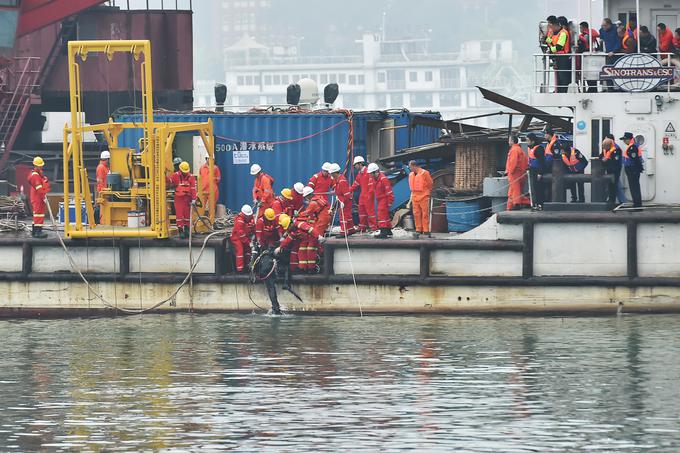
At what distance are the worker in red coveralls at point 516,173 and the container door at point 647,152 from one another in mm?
1795

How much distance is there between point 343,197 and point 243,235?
5.80 feet

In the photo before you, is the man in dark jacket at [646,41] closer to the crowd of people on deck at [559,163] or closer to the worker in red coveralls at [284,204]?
the crowd of people on deck at [559,163]

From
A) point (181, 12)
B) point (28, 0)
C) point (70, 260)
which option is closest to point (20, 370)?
point (70, 260)

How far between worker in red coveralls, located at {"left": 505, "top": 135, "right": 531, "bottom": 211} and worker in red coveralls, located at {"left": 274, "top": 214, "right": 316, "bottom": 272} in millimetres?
3212

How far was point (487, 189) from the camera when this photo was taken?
24109 millimetres

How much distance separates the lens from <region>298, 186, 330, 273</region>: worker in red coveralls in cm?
2383

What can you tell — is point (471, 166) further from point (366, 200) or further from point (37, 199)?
point (37, 199)

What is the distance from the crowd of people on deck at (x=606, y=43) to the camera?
23.8m

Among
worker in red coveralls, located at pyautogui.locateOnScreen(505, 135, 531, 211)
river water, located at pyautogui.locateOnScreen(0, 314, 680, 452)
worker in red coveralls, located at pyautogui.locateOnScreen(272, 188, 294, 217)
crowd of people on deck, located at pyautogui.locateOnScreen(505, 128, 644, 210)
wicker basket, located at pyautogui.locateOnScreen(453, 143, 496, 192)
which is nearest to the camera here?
river water, located at pyautogui.locateOnScreen(0, 314, 680, 452)

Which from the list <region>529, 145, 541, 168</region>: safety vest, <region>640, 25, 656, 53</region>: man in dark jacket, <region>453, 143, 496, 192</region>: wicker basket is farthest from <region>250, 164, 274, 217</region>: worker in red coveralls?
<region>640, 25, 656, 53</region>: man in dark jacket

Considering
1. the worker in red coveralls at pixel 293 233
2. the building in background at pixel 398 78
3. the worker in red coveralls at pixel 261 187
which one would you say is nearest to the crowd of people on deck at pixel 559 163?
the worker in red coveralls at pixel 293 233

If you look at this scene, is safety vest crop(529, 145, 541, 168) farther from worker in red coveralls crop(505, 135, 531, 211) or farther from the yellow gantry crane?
the yellow gantry crane

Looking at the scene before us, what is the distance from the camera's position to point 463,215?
2423 cm

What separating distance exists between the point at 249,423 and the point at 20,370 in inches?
180
